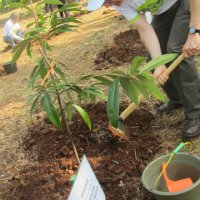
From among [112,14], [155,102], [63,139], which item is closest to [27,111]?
[63,139]

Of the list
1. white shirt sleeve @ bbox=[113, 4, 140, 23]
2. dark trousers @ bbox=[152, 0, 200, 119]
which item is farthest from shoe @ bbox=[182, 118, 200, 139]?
white shirt sleeve @ bbox=[113, 4, 140, 23]

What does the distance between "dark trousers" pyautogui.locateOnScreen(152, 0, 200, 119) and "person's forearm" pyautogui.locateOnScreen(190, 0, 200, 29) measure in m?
0.19

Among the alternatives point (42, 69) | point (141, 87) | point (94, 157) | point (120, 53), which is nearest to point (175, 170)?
point (94, 157)

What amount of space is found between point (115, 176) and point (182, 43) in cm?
97

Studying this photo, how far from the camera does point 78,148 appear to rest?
2.80 metres

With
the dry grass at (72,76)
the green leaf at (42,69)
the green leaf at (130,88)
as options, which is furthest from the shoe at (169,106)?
the green leaf at (130,88)

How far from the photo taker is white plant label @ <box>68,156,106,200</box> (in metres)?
1.37

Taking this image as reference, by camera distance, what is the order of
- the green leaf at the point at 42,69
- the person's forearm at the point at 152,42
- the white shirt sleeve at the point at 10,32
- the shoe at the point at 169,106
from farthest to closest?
the white shirt sleeve at the point at 10,32 < the shoe at the point at 169,106 < the person's forearm at the point at 152,42 < the green leaf at the point at 42,69

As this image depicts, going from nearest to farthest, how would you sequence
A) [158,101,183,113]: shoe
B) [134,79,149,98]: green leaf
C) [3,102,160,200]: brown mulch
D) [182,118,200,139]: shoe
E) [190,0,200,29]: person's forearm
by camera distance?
[134,79,149,98]: green leaf < [190,0,200,29]: person's forearm < [3,102,160,200]: brown mulch < [182,118,200,139]: shoe < [158,101,183,113]: shoe

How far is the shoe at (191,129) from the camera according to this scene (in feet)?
8.77

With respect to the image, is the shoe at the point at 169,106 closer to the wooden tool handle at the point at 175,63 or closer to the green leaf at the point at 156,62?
the wooden tool handle at the point at 175,63

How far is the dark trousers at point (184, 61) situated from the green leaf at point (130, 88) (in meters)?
1.06

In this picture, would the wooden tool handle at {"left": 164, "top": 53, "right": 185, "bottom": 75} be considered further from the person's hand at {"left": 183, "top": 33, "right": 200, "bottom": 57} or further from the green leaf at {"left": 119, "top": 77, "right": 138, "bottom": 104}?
the green leaf at {"left": 119, "top": 77, "right": 138, "bottom": 104}

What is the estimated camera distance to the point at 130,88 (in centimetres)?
160
